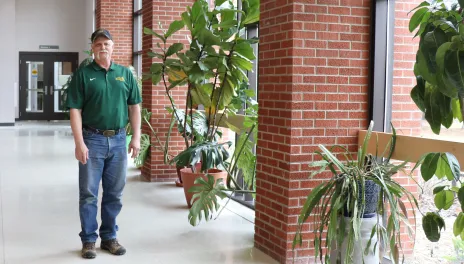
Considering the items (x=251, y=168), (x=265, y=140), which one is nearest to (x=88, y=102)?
(x=265, y=140)

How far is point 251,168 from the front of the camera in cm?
599

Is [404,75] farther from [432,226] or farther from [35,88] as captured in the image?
[35,88]

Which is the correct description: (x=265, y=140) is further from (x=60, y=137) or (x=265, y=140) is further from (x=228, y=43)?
(x=60, y=137)

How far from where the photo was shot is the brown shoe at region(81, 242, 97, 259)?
4543 millimetres

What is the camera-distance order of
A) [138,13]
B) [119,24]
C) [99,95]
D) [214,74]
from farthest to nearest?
[119,24]
[138,13]
[214,74]
[99,95]

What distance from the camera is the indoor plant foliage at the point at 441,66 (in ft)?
6.19

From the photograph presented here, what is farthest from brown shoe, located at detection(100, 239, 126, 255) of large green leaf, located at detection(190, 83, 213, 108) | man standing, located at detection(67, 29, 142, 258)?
large green leaf, located at detection(190, 83, 213, 108)

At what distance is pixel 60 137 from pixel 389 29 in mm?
11015

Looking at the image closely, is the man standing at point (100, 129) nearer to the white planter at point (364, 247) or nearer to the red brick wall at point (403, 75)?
the white planter at point (364, 247)

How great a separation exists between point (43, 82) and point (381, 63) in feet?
53.5

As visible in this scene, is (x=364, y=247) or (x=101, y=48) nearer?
(x=364, y=247)

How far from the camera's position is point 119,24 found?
12852 millimetres

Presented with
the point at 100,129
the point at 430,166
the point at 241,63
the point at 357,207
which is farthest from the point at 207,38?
the point at 430,166

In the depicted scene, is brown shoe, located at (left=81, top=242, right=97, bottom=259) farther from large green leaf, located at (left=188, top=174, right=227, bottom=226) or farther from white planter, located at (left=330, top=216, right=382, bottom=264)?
white planter, located at (left=330, top=216, right=382, bottom=264)
